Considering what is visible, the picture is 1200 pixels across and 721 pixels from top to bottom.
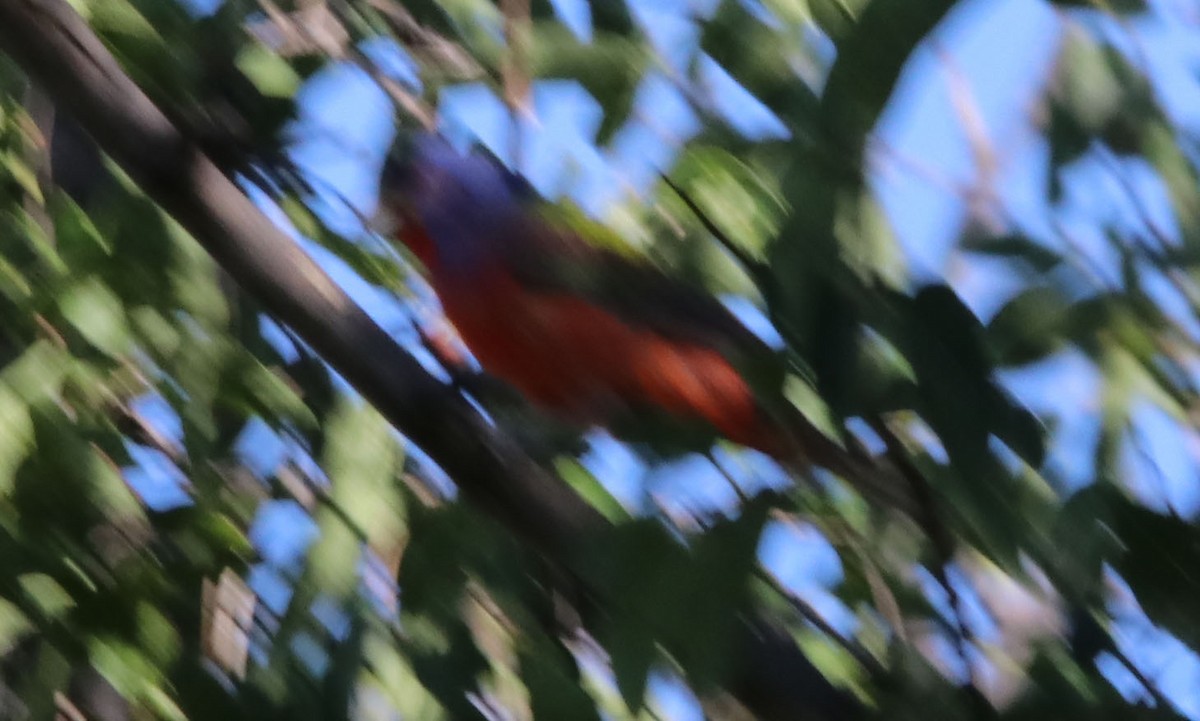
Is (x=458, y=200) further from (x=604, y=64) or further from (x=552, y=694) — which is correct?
(x=552, y=694)

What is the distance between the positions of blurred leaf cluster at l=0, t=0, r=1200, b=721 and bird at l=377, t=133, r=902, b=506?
7cm

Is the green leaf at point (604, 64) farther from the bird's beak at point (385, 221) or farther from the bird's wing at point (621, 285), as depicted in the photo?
the bird's beak at point (385, 221)

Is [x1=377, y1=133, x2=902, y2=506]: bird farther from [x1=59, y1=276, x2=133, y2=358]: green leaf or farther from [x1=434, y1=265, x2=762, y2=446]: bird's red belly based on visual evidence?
[x1=59, y1=276, x2=133, y2=358]: green leaf

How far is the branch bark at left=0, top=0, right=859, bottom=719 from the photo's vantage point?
1.07 m

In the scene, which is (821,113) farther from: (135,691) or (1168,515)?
(135,691)

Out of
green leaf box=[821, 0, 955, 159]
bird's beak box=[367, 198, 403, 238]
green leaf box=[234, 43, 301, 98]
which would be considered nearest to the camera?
green leaf box=[821, 0, 955, 159]

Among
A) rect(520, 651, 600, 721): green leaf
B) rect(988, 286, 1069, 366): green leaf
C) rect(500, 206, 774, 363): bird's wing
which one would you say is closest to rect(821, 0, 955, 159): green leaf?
rect(988, 286, 1069, 366): green leaf

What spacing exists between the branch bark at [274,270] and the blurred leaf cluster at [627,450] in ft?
0.18

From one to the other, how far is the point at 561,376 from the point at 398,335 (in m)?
0.44

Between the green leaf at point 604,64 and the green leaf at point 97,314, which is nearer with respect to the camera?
the green leaf at point 604,64

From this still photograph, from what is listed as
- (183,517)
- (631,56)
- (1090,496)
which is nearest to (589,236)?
(631,56)

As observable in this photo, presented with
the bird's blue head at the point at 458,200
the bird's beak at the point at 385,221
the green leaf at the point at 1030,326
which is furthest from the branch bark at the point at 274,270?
the bird's blue head at the point at 458,200

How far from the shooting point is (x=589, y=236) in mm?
1837

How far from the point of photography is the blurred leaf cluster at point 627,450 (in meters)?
0.96
